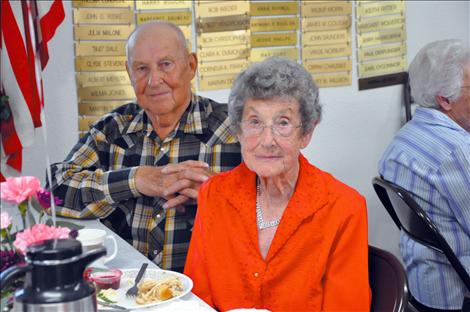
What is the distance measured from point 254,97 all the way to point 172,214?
59 cm

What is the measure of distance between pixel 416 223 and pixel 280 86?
81cm

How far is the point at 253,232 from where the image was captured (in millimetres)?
1967

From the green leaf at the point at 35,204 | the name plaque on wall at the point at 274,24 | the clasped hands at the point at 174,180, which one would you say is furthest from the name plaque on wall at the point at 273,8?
the green leaf at the point at 35,204

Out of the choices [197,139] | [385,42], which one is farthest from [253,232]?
[385,42]

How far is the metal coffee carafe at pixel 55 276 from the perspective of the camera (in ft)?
3.36

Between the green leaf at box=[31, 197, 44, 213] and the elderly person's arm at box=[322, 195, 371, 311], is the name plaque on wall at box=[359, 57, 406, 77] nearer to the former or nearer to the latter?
the elderly person's arm at box=[322, 195, 371, 311]

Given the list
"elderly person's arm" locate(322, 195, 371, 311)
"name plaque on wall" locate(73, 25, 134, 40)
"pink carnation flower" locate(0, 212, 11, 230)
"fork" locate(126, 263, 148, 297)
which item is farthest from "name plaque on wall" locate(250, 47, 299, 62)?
"pink carnation flower" locate(0, 212, 11, 230)

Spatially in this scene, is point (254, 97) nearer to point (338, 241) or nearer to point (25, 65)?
point (338, 241)

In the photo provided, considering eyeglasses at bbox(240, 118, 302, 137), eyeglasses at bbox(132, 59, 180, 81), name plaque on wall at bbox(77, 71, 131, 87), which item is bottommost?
eyeglasses at bbox(240, 118, 302, 137)

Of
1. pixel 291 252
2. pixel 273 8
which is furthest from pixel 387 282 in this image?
pixel 273 8

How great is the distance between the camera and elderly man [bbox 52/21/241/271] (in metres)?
2.34

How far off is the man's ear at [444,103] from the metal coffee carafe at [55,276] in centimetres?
197

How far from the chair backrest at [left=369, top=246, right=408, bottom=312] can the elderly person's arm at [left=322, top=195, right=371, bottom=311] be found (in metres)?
0.03

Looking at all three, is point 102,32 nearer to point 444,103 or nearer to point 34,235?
point 444,103
